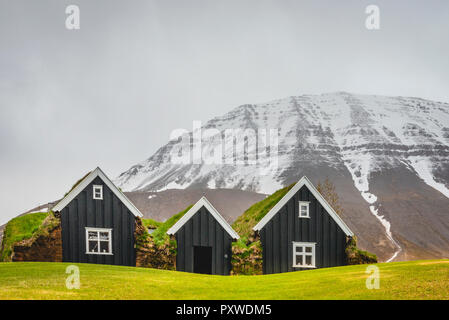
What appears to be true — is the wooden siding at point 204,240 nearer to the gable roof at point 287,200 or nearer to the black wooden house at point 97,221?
the gable roof at point 287,200

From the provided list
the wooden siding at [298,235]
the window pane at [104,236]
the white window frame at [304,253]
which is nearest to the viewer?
the window pane at [104,236]

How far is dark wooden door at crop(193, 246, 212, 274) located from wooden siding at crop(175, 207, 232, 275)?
69 centimetres

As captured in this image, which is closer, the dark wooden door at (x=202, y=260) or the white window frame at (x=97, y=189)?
the white window frame at (x=97, y=189)

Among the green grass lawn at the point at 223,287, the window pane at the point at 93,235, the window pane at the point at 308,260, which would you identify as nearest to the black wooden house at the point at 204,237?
the window pane at the point at 93,235

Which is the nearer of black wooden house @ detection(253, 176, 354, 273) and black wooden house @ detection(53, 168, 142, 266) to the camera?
black wooden house @ detection(53, 168, 142, 266)

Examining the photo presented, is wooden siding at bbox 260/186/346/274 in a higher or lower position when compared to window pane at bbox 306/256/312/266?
higher

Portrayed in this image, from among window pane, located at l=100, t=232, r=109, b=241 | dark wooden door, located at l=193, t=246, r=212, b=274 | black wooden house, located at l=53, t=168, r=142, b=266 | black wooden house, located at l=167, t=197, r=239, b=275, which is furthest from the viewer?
dark wooden door, located at l=193, t=246, r=212, b=274

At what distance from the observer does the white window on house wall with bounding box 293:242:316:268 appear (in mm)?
38625

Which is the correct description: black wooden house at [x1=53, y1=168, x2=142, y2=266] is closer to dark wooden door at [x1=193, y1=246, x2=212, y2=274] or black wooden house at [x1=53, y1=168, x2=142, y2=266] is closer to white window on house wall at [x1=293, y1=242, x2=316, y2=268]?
dark wooden door at [x1=193, y1=246, x2=212, y2=274]

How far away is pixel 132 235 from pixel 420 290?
2261 centimetres

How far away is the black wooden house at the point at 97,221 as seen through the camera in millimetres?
36219

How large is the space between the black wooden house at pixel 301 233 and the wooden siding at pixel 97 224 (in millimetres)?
8702

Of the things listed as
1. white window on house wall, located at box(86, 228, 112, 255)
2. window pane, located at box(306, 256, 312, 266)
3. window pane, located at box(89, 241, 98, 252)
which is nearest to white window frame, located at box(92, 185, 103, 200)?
white window on house wall, located at box(86, 228, 112, 255)
